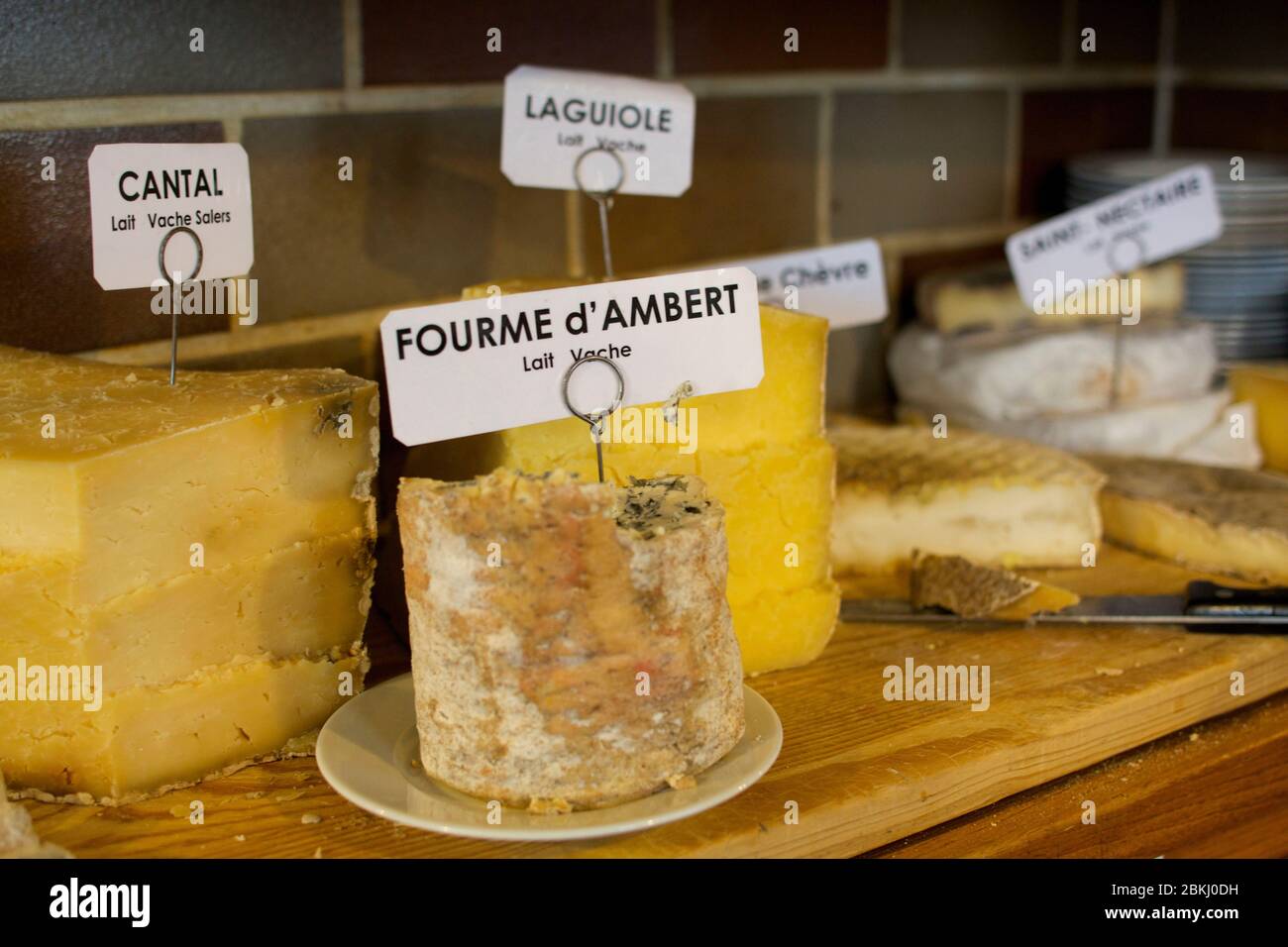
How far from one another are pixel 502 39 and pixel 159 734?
1086 mm

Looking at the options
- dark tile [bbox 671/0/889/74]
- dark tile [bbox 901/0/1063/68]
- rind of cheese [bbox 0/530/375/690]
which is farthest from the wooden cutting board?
dark tile [bbox 901/0/1063/68]

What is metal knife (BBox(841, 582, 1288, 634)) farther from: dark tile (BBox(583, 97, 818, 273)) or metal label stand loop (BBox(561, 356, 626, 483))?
dark tile (BBox(583, 97, 818, 273))

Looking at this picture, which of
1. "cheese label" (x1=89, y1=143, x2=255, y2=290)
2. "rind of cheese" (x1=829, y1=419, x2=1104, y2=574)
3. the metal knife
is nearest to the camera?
"cheese label" (x1=89, y1=143, x2=255, y2=290)

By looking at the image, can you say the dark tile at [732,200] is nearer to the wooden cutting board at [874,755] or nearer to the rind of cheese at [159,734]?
the wooden cutting board at [874,755]

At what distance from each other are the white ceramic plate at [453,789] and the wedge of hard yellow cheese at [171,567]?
11cm

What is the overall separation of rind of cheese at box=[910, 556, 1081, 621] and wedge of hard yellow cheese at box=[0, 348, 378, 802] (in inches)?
28.6

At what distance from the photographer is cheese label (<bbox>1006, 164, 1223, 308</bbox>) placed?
2.15 m

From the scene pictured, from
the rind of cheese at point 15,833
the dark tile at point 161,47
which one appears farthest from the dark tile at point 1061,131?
the rind of cheese at point 15,833

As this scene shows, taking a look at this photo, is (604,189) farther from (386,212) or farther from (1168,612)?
(1168,612)

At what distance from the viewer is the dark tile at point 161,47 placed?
1511 millimetres

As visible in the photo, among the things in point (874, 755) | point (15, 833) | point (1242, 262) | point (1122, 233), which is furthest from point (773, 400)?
point (1242, 262)

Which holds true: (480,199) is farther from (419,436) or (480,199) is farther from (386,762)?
(386,762)

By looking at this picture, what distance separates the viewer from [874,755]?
1365 millimetres
